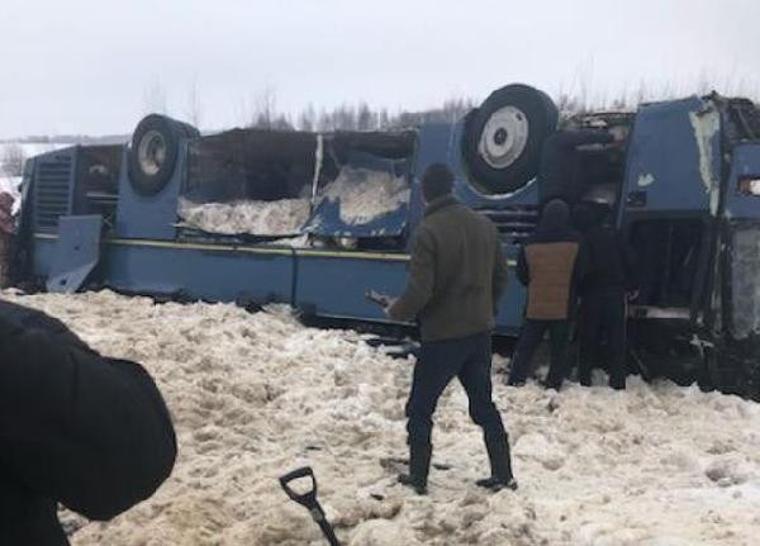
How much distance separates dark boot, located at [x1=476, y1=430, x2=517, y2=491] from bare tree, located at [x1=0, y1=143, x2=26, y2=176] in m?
37.2

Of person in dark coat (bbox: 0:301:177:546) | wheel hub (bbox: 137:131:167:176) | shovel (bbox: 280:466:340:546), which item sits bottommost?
shovel (bbox: 280:466:340:546)

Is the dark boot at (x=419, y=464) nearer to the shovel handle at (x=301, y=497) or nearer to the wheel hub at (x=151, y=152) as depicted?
the shovel handle at (x=301, y=497)

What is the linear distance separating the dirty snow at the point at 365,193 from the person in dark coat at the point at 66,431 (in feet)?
25.7

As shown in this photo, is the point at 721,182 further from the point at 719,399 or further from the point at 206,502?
the point at 206,502

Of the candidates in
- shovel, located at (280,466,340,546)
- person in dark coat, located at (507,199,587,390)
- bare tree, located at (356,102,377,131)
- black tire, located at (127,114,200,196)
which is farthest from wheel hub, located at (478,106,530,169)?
bare tree, located at (356,102,377,131)

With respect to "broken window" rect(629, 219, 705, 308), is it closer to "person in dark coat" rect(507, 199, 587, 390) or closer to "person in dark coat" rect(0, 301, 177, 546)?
"person in dark coat" rect(507, 199, 587, 390)

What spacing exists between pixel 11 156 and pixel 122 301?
41890mm

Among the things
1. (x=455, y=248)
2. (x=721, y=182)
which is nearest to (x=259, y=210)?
(x=721, y=182)

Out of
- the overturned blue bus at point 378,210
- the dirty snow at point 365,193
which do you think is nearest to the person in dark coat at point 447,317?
the overturned blue bus at point 378,210

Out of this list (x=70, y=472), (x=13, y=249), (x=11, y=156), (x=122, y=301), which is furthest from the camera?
(x=11, y=156)

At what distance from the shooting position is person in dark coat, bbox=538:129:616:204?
26.3 feet

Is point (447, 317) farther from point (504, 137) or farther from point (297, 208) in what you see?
point (297, 208)

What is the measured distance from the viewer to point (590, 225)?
788 centimetres

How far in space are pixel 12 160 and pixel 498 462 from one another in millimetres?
46148
